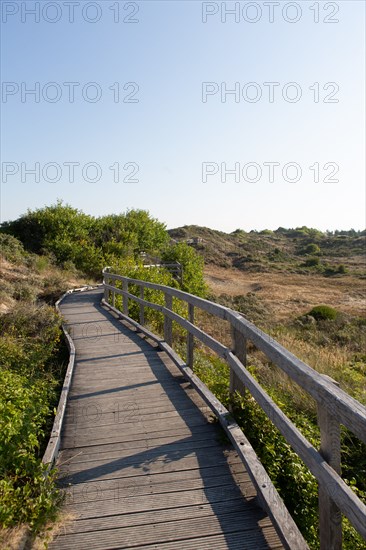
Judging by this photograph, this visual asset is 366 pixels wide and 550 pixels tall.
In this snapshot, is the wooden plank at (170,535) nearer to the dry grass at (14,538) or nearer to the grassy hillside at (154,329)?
the dry grass at (14,538)

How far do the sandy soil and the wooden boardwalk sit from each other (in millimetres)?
18949

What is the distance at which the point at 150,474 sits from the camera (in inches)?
141

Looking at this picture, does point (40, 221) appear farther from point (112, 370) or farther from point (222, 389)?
point (222, 389)

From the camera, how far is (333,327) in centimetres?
1931

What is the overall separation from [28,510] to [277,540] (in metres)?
1.64

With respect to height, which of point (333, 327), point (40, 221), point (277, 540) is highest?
point (40, 221)

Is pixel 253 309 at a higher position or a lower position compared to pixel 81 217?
lower

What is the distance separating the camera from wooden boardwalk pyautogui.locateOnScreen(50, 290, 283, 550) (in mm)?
2805

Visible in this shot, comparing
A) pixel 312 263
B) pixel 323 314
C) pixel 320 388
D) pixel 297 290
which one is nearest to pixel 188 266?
pixel 323 314

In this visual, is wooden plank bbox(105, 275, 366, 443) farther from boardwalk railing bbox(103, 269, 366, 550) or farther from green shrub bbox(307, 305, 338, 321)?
green shrub bbox(307, 305, 338, 321)

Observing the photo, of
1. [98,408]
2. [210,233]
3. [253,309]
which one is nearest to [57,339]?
[98,408]

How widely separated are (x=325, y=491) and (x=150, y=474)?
1728 mm

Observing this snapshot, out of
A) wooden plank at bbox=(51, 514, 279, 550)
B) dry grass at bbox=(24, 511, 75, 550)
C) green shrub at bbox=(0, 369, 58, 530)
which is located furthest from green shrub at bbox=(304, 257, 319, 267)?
dry grass at bbox=(24, 511, 75, 550)

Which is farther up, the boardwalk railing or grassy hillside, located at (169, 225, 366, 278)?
grassy hillside, located at (169, 225, 366, 278)
